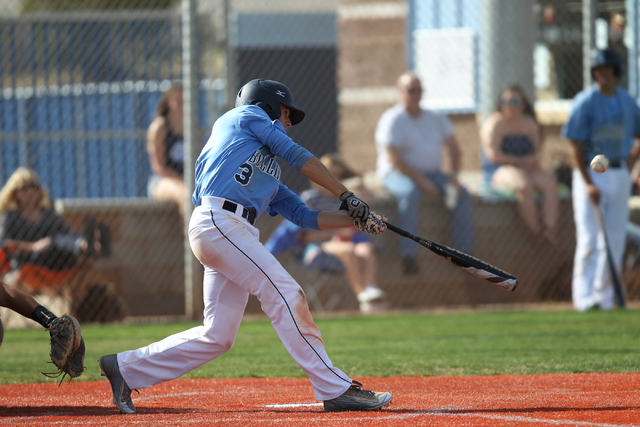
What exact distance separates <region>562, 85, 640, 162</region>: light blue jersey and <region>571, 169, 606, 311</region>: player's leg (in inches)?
13.7

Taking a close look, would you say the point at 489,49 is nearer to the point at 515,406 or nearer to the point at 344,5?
the point at 344,5

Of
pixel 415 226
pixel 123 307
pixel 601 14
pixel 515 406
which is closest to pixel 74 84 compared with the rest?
pixel 123 307

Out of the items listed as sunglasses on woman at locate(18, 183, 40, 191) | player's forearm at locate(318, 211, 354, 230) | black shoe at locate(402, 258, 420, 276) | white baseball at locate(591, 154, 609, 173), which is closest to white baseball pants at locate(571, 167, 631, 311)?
black shoe at locate(402, 258, 420, 276)

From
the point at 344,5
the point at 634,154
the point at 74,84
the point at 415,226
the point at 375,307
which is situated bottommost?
the point at 375,307

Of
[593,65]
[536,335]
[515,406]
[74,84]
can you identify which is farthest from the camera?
[74,84]

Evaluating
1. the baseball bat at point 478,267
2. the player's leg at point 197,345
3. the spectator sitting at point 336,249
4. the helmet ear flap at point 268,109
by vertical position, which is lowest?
the spectator sitting at point 336,249

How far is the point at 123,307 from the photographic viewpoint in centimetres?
940

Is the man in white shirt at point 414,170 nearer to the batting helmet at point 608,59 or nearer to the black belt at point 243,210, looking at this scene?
the batting helmet at point 608,59

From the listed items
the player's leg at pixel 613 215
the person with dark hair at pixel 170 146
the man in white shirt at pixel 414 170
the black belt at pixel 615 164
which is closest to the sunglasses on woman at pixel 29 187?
the person with dark hair at pixel 170 146

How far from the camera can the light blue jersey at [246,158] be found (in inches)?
164

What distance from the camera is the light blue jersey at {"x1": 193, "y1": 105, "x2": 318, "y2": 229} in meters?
4.16

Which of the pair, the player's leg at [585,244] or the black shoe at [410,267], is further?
the black shoe at [410,267]

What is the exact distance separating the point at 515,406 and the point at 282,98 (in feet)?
6.29

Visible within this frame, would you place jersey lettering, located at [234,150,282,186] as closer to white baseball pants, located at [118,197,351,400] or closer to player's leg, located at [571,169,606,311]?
white baseball pants, located at [118,197,351,400]
